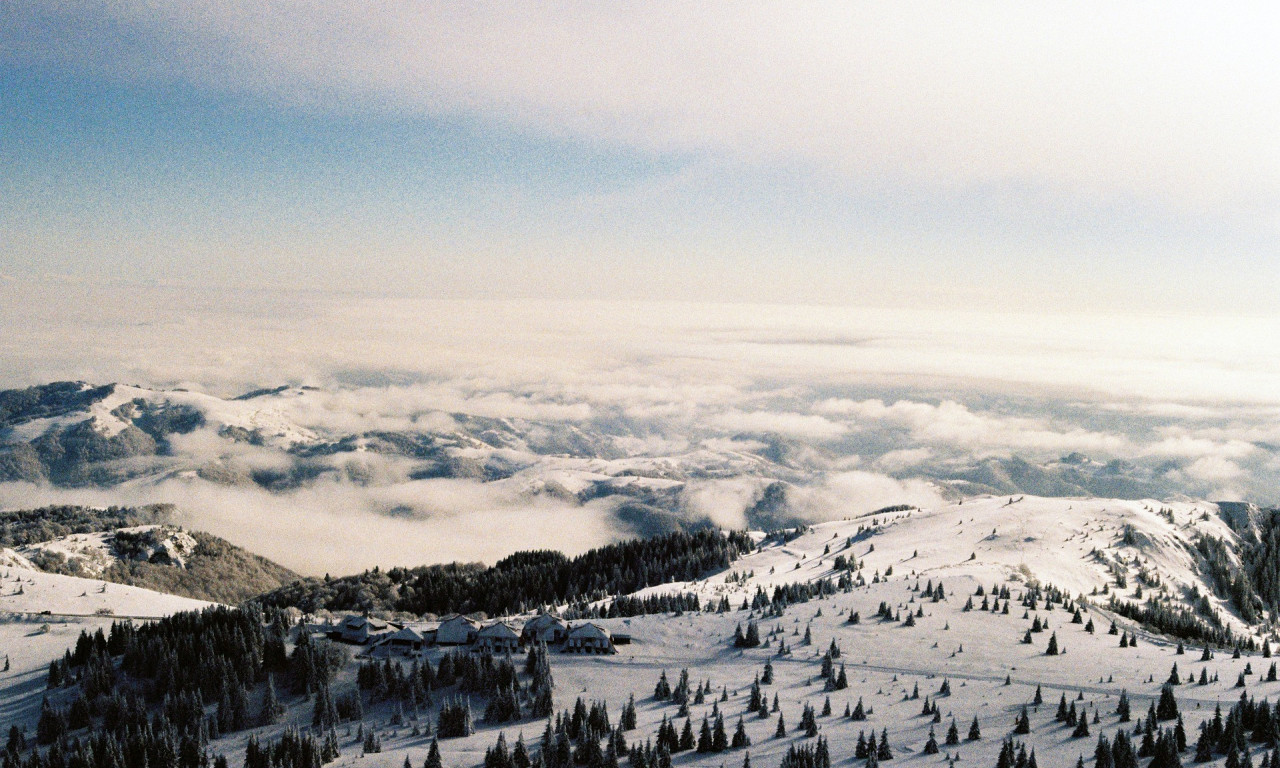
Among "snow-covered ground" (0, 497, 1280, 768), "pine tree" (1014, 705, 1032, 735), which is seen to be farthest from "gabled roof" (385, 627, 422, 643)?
"pine tree" (1014, 705, 1032, 735)

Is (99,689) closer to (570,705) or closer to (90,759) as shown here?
(90,759)

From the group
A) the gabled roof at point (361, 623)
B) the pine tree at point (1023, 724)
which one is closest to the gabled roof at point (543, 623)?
the gabled roof at point (361, 623)

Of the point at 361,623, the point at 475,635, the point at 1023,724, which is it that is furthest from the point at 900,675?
the point at 361,623

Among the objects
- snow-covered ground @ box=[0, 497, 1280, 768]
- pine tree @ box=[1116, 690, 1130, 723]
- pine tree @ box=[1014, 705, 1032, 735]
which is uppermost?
pine tree @ box=[1116, 690, 1130, 723]

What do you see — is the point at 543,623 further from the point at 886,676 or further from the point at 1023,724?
the point at 1023,724

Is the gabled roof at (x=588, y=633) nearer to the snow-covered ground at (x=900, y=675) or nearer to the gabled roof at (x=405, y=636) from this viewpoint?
the snow-covered ground at (x=900, y=675)

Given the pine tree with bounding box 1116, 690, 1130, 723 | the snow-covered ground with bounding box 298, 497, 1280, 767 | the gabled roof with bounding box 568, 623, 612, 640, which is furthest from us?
the gabled roof with bounding box 568, 623, 612, 640

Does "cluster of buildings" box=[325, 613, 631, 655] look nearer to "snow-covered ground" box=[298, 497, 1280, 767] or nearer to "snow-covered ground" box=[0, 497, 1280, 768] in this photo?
"snow-covered ground" box=[298, 497, 1280, 767]

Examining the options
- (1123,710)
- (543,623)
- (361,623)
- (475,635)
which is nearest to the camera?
(1123,710)
